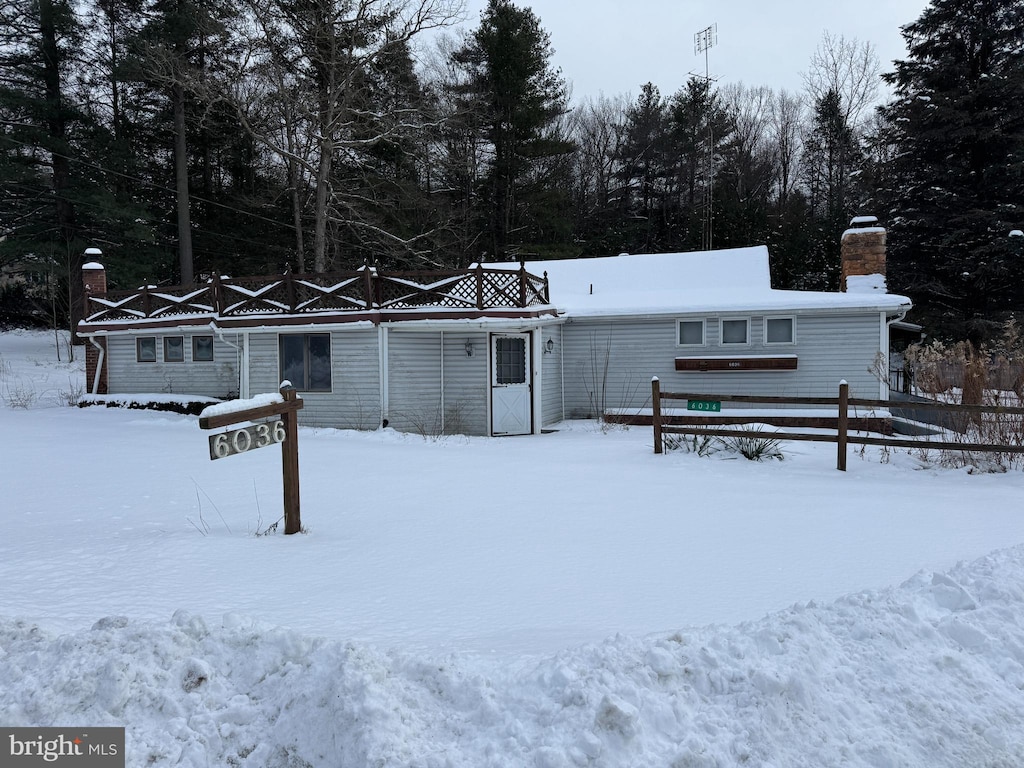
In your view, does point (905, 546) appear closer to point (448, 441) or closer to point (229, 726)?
point (229, 726)

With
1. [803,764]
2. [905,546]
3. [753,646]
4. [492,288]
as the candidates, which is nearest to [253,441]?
[753,646]

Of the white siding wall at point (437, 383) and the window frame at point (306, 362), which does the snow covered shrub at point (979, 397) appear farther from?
the window frame at point (306, 362)

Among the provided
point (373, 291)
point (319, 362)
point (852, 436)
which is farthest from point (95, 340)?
point (852, 436)

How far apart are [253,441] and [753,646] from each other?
430 cm

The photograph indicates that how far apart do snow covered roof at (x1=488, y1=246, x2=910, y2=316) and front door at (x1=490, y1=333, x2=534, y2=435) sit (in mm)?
2136

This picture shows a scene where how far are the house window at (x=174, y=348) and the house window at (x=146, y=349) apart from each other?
0.41 meters

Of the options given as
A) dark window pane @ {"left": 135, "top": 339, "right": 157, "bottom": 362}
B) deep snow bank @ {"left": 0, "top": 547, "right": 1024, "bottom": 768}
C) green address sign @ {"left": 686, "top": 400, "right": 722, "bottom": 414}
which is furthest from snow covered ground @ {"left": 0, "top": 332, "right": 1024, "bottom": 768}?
dark window pane @ {"left": 135, "top": 339, "right": 157, "bottom": 362}

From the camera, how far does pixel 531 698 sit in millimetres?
3158

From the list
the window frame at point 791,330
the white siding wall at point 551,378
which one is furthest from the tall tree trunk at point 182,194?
the window frame at point 791,330

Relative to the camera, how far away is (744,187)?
3578 cm

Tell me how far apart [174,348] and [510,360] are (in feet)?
31.2

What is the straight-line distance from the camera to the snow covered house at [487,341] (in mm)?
14891

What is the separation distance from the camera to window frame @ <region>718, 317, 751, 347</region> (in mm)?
16141

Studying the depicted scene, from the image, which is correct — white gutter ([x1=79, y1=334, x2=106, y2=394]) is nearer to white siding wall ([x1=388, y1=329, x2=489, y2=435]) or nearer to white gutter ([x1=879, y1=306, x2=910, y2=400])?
white siding wall ([x1=388, y1=329, x2=489, y2=435])
